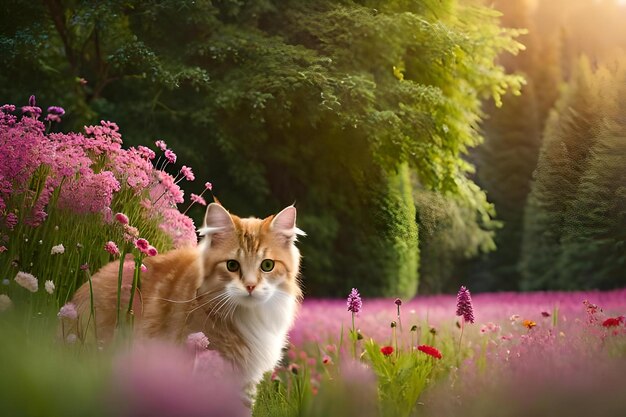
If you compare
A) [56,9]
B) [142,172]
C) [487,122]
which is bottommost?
[142,172]

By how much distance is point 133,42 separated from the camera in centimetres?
330

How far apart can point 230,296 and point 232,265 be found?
0.12 metres

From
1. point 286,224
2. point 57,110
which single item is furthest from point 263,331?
point 57,110

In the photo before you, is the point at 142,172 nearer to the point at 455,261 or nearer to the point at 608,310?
the point at 455,261

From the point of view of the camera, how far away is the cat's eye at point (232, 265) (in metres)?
2.48

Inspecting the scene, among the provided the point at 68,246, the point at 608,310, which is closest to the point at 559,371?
the point at 608,310

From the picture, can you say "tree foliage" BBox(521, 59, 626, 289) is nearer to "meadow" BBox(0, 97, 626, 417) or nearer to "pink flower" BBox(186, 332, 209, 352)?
"meadow" BBox(0, 97, 626, 417)

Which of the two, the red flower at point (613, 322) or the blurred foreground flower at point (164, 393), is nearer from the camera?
the blurred foreground flower at point (164, 393)

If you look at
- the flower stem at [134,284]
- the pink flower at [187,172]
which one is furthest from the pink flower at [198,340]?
the pink flower at [187,172]

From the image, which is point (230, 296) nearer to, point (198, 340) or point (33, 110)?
point (198, 340)

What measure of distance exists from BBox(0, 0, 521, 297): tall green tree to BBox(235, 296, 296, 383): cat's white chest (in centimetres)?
64

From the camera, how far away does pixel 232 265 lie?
2.49 meters

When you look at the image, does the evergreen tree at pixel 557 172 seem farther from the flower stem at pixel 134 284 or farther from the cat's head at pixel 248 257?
the flower stem at pixel 134 284

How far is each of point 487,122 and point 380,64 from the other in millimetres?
549
